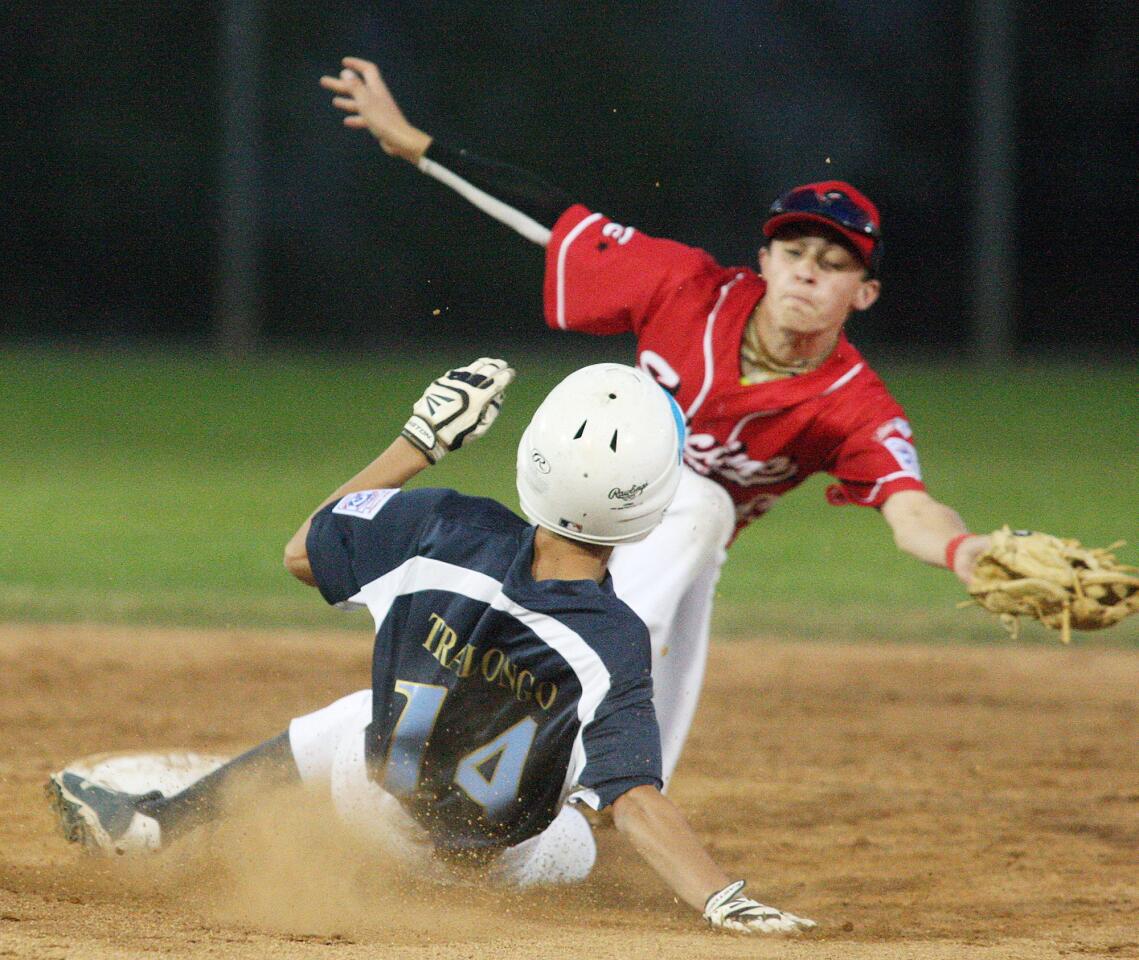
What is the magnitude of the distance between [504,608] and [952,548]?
1157mm

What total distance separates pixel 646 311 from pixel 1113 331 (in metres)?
11.3

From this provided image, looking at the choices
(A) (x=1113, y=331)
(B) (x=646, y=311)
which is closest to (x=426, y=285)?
(A) (x=1113, y=331)

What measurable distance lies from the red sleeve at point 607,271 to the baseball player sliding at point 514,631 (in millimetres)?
1107

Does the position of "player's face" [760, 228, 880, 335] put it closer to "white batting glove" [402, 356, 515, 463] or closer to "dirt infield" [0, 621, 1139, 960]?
"white batting glove" [402, 356, 515, 463]

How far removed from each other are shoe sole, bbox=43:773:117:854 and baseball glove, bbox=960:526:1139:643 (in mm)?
1955

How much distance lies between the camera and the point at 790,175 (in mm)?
14109

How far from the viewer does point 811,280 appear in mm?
4160

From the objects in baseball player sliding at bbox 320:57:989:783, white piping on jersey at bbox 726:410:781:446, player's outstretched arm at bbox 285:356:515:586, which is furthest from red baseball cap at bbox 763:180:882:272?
player's outstretched arm at bbox 285:356:515:586

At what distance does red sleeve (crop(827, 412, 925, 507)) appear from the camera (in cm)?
412

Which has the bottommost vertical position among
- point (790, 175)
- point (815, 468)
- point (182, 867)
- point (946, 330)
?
point (182, 867)

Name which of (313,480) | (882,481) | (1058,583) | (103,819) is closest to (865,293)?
(882,481)

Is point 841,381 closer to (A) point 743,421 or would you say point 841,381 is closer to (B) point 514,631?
(A) point 743,421

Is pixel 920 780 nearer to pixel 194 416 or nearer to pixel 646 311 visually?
pixel 646 311

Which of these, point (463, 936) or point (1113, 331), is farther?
point (1113, 331)
